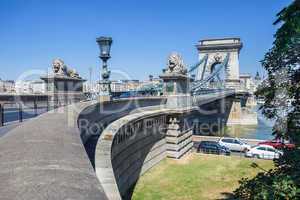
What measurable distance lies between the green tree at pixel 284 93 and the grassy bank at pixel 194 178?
840 cm

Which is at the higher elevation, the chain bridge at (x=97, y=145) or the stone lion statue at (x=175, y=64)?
the stone lion statue at (x=175, y=64)

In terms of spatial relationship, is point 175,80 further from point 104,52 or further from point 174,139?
point 104,52

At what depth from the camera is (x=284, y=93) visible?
17.5ft

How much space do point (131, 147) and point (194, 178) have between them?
4.59 meters

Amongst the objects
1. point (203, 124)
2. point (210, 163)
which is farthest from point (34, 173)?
point (203, 124)

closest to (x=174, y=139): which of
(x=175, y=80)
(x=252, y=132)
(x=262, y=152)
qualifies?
(x=175, y=80)

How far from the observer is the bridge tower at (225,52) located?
240 feet

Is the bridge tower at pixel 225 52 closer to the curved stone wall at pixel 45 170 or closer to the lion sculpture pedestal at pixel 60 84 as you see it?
the lion sculpture pedestal at pixel 60 84

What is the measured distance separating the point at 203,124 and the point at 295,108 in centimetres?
4119

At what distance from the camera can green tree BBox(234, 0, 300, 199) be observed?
15.7ft

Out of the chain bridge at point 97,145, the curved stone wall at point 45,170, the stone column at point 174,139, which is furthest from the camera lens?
the stone column at point 174,139

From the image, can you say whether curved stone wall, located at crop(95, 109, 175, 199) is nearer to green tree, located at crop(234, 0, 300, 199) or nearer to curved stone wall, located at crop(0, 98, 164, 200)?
curved stone wall, located at crop(0, 98, 164, 200)

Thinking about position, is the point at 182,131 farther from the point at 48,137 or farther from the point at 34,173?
the point at 34,173

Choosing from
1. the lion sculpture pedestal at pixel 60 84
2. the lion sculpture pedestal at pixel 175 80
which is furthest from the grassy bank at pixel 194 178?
the lion sculpture pedestal at pixel 60 84
